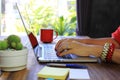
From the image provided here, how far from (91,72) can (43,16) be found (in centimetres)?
210

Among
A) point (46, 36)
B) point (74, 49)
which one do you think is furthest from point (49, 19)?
point (74, 49)

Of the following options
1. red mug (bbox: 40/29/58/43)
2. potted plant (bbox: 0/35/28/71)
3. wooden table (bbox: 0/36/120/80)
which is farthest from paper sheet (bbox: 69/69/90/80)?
red mug (bbox: 40/29/58/43)

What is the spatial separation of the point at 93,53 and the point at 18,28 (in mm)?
1955

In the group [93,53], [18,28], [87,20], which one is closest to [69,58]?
Answer: [93,53]

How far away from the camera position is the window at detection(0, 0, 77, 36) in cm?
287

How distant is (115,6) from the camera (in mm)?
2795

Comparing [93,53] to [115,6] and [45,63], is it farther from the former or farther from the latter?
[115,6]

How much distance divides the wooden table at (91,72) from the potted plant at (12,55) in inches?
0.9

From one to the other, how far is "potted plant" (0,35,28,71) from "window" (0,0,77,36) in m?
Answer: 1.97

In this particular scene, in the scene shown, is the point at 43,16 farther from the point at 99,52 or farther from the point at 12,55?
the point at 12,55

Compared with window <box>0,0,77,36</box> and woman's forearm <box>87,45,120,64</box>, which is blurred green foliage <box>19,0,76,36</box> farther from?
woman's forearm <box>87,45,120,64</box>

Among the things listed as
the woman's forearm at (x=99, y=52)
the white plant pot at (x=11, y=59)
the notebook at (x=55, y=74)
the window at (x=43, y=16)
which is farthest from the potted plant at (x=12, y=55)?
the window at (x=43, y=16)

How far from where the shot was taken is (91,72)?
897 mm

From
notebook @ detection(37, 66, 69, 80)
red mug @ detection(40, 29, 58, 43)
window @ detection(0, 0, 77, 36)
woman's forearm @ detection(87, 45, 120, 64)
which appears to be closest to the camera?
notebook @ detection(37, 66, 69, 80)
